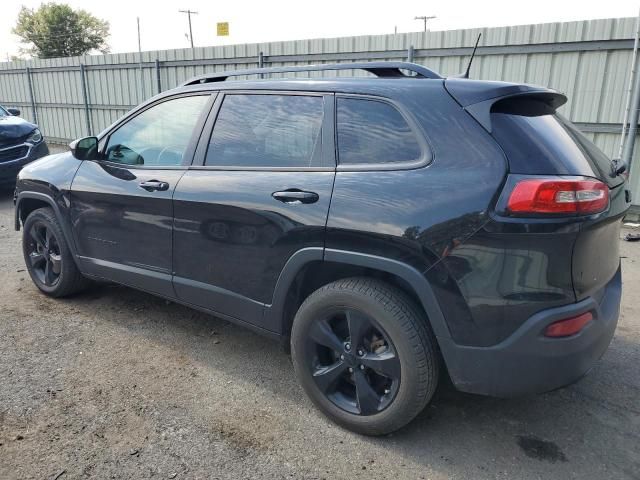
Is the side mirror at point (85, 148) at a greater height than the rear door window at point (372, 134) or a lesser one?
lesser

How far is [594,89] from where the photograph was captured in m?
7.00

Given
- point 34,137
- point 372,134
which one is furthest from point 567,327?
point 34,137

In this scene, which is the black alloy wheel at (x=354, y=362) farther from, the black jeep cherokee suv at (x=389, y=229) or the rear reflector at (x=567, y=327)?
the rear reflector at (x=567, y=327)

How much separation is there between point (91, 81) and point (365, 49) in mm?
8755

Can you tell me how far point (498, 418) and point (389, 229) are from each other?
1263 millimetres

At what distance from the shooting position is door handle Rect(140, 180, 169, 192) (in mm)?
3211

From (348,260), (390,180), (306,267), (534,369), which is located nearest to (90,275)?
(306,267)

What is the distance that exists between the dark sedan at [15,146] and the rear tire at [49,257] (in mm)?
4822

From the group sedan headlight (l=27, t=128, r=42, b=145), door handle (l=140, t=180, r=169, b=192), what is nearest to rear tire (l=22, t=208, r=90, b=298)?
door handle (l=140, t=180, r=169, b=192)

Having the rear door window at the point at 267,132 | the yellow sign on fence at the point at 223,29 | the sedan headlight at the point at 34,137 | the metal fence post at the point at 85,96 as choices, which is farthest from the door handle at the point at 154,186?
the metal fence post at the point at 85,96

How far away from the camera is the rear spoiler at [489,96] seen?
2291mm

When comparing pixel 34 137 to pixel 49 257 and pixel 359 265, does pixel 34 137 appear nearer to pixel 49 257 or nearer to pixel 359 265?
pixel 49 257

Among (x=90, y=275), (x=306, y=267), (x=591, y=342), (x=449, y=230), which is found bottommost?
(x=90, y=275)

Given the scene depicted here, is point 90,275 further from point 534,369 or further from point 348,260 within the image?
point 534,369
